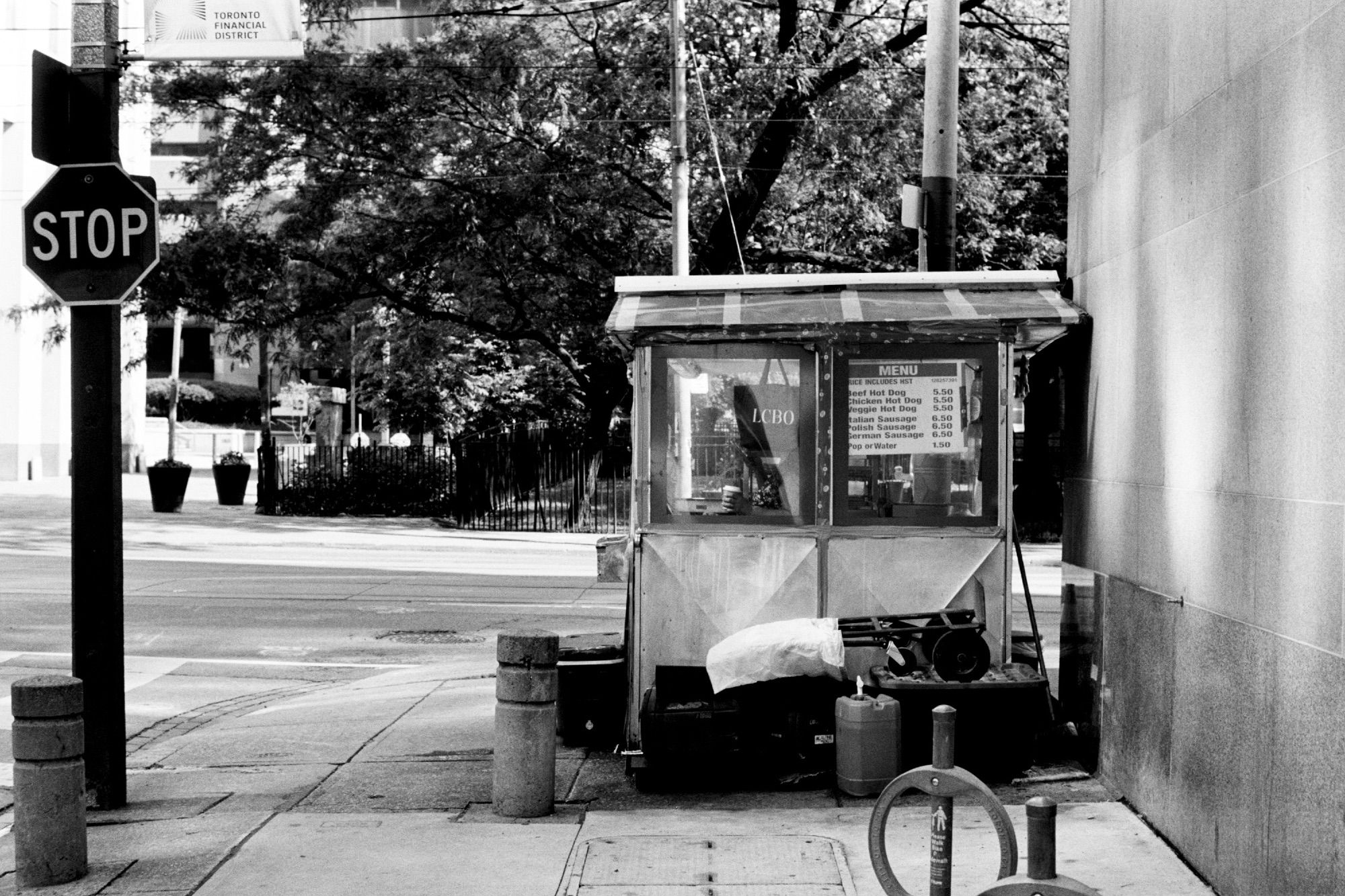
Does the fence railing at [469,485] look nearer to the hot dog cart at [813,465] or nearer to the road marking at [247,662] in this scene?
the road marking at [247,662]

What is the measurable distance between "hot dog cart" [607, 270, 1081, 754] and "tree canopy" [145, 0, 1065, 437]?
47.0ft

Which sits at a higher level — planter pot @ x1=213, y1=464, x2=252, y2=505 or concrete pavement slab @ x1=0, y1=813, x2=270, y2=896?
planter pot @ x1=213, y1=464, x2=252, y2=505

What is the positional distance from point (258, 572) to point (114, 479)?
12030mm

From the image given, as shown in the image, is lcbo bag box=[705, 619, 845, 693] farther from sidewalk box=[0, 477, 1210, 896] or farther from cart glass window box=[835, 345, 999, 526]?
cart glass window box=[835, 345, 999, 526]

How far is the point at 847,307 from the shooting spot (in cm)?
727

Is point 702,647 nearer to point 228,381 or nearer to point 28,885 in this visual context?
point 28,885

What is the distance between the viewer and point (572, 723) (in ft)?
26.4

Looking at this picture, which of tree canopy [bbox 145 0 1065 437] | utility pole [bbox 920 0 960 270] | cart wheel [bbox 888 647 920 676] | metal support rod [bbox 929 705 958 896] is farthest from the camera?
tree canopy [bbox 145 0 1065 437]

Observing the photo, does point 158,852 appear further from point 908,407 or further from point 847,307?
point 908,407

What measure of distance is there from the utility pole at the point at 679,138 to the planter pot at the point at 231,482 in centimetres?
1348

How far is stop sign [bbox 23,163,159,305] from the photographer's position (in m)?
6.75

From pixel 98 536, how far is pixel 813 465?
3614mm

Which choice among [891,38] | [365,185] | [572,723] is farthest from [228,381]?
[572,723]

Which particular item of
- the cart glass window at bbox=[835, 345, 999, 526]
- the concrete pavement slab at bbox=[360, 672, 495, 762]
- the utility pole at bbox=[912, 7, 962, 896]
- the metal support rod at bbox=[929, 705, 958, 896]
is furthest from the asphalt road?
the metal support rod at bbox=[929, 705, 958, 896]
